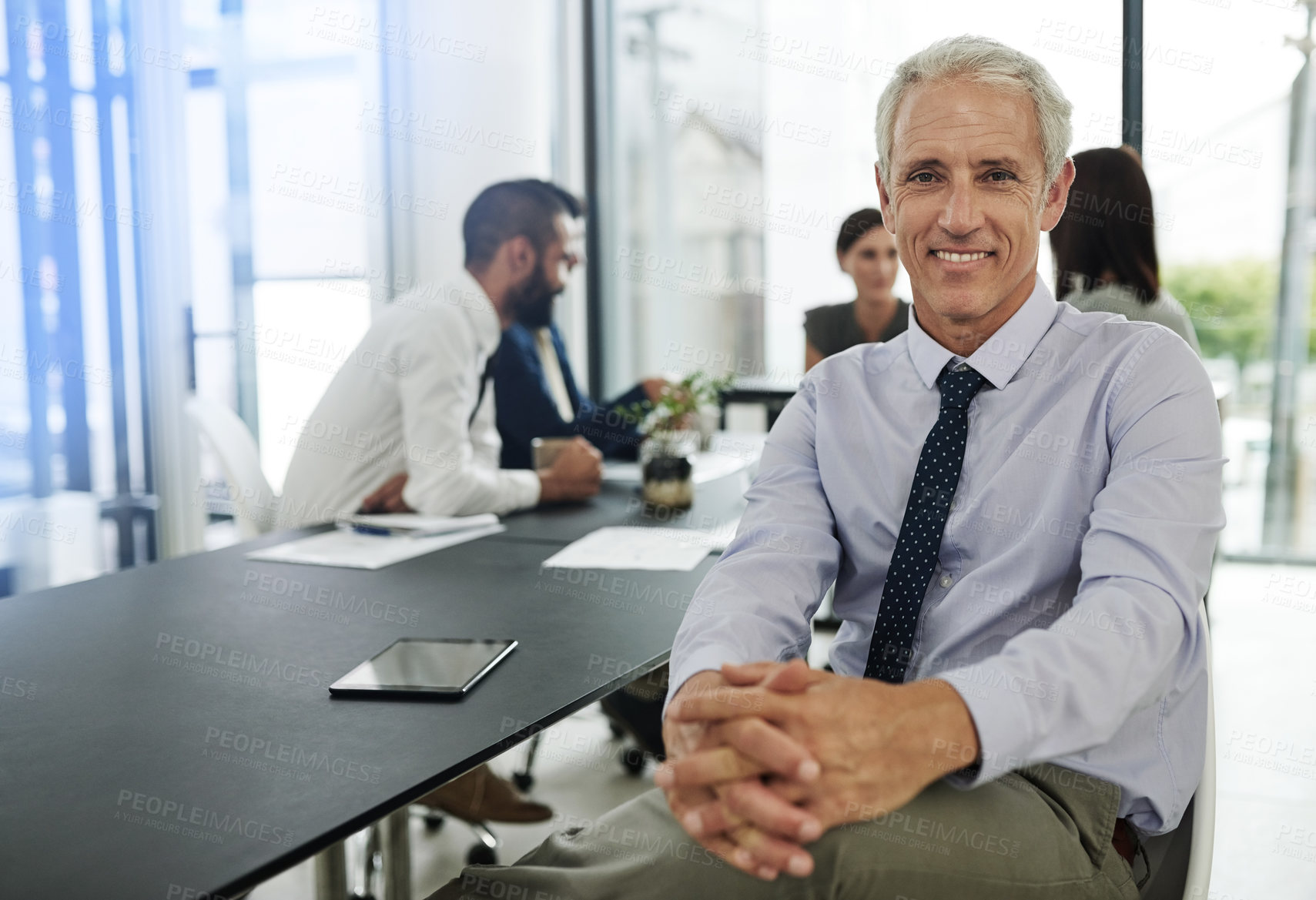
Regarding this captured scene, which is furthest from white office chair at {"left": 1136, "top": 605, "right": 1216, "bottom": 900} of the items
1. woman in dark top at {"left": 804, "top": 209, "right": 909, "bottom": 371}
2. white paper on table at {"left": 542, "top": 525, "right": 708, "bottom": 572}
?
woman in dark top at {"left": 804, "top": 209, "right": 909, "bottom": 371}

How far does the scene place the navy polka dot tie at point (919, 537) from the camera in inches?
49.5

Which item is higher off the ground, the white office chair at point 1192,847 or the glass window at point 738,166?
the glass window at point 738,166

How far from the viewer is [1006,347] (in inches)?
51.8

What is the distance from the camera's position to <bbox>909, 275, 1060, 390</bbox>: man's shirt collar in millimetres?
1304

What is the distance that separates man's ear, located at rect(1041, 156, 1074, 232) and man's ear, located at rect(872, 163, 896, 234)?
0.66 ft

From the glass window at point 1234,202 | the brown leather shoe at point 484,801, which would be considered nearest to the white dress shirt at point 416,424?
the brown leather shoe at point 484,801

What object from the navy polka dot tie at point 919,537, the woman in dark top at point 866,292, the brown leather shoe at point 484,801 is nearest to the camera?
the navy polka dot tie at point 919,537

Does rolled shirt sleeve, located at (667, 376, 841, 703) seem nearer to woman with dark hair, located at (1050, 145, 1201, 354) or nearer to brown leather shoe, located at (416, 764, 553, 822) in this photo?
brown leather shoe, located at (416, 764, 553, 822)

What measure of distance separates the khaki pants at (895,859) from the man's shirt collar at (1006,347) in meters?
0.52

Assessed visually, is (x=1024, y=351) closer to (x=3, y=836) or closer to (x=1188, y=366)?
(x=1188, y=366)

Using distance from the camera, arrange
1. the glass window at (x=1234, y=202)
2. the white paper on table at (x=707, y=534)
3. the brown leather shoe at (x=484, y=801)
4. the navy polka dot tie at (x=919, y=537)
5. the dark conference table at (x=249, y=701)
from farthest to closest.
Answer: the glass window at (x=1234, y=202) < the brown leather shoe at (x=484, y=801) < the white paper on table at (x=707, y=534) < the navy polka dot tie at (x=919, y=537) < the dark conference table at (x=249, y=701)

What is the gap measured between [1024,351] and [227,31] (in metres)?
3.51

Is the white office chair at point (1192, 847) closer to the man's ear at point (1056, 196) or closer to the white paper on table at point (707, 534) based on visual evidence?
the man's ear at point (1056, 196)

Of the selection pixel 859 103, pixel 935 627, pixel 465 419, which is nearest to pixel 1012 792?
pixel 935 627
